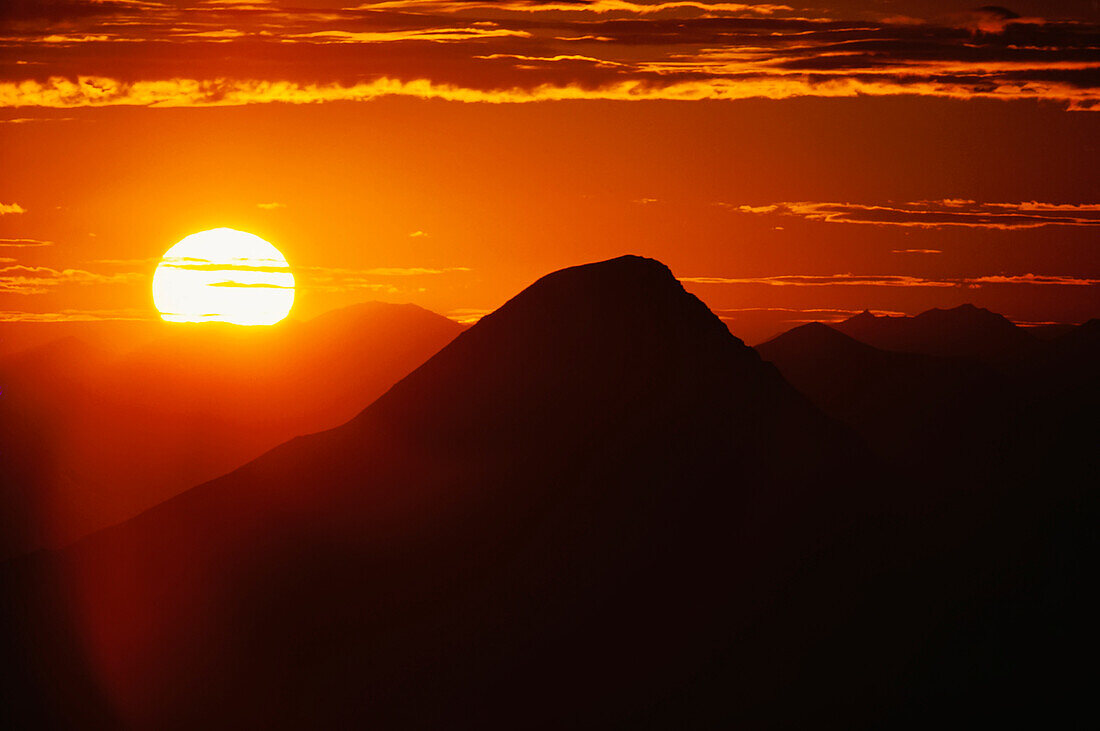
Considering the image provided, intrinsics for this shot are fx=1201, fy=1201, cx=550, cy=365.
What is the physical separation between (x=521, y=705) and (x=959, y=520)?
39299 millimetres

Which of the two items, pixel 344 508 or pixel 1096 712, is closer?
pixel 1096 712

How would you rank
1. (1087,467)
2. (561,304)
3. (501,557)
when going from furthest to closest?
(1087,467) → (561,304) → (501,557)

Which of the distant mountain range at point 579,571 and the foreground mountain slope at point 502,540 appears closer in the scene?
the distant mountain range at point 579,571

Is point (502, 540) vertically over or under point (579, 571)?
over

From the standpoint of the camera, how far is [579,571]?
292ft

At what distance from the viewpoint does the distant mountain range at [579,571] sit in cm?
7894

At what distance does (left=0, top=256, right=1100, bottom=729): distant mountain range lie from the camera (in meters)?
78.9

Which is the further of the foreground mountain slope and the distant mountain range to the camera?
the foreground mountain slope

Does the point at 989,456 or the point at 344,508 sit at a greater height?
the point at 344,508

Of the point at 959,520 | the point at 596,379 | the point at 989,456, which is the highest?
the point at 596,379

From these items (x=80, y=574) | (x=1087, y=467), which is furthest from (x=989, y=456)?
(x=80, y=574)

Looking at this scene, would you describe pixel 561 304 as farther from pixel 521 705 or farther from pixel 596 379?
pixel 521 705

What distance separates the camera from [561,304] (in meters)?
113

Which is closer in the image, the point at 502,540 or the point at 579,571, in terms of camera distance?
the point at 579,571
